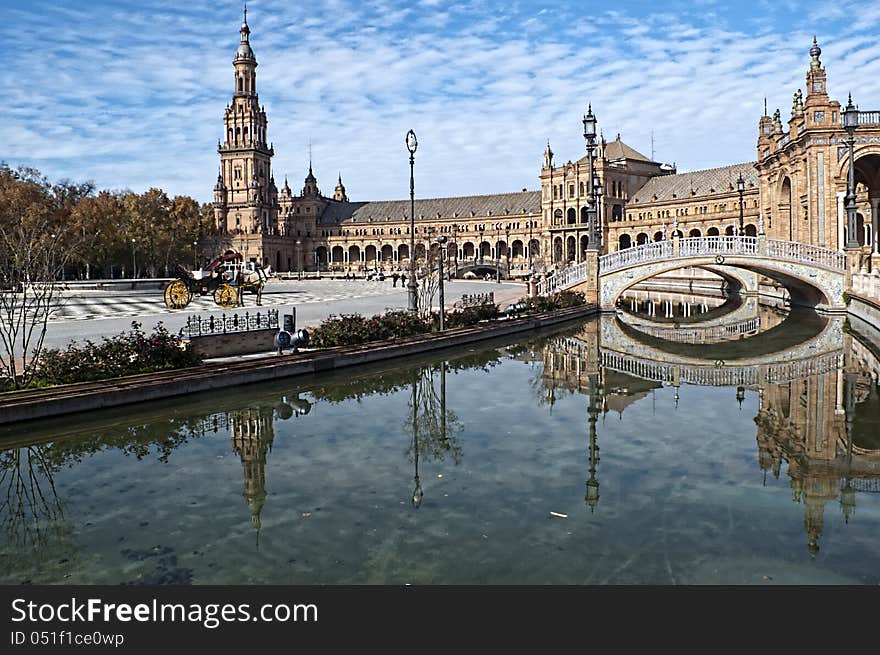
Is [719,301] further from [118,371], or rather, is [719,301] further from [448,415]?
[118,371]

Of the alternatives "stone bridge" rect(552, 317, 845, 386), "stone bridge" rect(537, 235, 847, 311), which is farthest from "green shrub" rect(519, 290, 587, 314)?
"stone bridge" rect(552, 317, 845, 386)

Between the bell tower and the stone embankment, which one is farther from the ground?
the bell tower

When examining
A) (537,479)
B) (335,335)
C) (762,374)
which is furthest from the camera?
(335,335)

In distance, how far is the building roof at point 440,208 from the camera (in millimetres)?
142250

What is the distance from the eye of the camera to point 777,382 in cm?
1864

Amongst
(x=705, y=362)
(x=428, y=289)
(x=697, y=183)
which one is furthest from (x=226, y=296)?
(x=697, y=183)

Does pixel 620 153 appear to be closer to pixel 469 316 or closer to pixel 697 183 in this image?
pixel 697 183

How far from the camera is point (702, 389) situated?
1775 cm

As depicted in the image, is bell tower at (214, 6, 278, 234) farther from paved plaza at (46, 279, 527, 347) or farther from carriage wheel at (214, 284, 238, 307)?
carriage wheel at (214, 284, 238, 307)

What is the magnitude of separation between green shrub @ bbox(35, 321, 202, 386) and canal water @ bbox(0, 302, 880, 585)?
1.42 metres

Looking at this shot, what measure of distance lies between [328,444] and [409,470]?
84.1 inches

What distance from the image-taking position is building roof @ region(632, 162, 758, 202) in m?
105

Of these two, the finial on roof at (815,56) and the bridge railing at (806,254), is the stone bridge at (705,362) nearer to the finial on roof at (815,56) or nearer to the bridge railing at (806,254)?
the bridge railing at (806,254)
